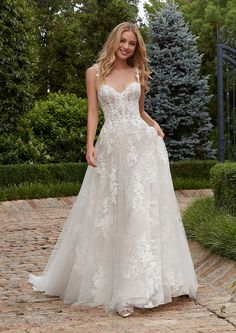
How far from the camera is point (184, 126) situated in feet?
49.2

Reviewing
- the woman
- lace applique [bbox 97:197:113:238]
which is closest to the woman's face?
the woman

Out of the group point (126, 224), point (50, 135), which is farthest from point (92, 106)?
point (50, 135)

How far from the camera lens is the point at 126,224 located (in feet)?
14.5

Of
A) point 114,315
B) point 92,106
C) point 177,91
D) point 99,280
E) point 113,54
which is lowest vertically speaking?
point 114,315

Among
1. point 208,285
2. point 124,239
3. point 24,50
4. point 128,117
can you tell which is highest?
point 24,50

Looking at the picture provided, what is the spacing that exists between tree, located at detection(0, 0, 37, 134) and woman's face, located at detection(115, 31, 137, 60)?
7.92 m

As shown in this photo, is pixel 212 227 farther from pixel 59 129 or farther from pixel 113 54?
pixel 59 129

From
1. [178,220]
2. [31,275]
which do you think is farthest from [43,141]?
[178,220]

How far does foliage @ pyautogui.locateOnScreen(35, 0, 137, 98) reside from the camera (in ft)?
60.1

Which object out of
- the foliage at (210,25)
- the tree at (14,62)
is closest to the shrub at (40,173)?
the tree at (14,62)

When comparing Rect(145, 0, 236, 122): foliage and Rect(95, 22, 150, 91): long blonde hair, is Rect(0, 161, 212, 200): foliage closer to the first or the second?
Rect(145, 0, 236, 122): foliage

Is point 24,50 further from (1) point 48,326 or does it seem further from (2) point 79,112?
(1) point 48,326

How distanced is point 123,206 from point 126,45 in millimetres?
1131

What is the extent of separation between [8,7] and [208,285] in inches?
338
